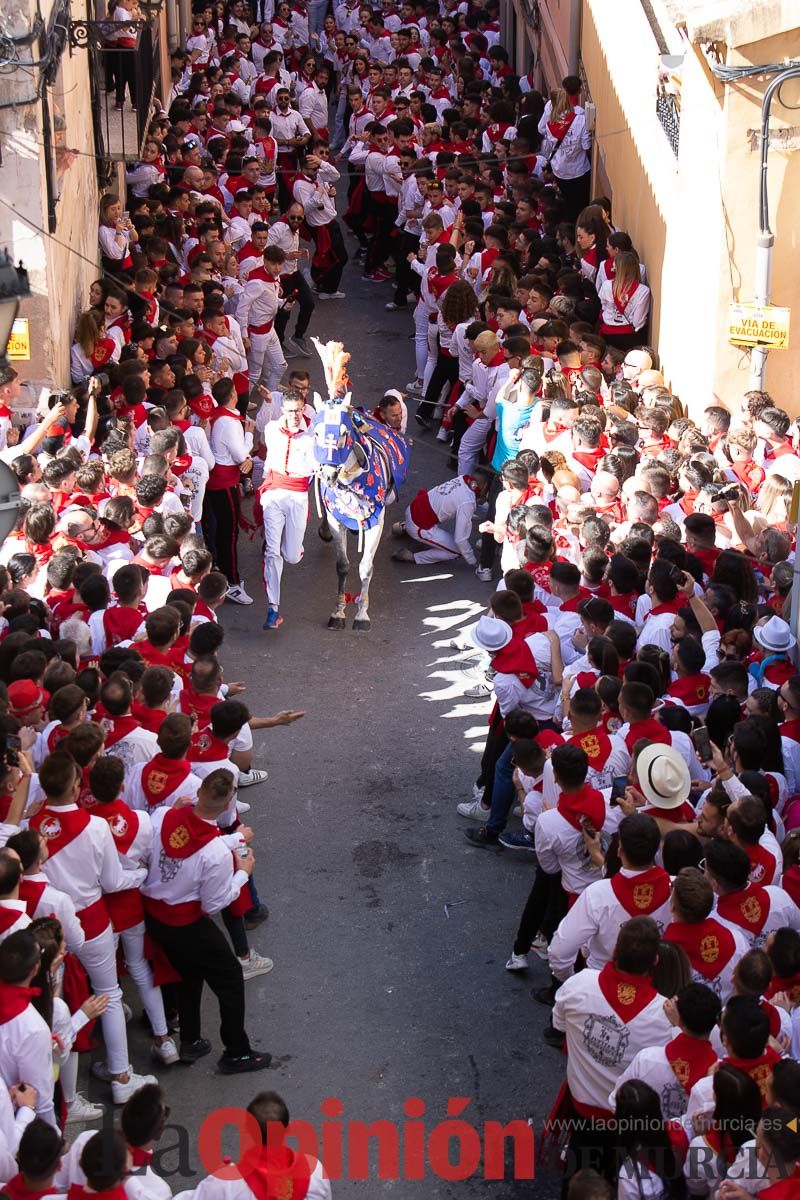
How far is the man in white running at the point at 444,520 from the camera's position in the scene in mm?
12203

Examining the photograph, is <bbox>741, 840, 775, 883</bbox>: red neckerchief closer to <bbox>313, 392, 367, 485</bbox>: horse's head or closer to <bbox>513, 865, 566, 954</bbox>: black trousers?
<bbox>513, 865, 566, 954</bbox>: black trousers

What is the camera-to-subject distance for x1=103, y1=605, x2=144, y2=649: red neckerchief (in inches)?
325

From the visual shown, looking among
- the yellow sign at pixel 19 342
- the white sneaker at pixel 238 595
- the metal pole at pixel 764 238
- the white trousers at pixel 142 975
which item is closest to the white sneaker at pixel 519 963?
the white trousers at pixel 142 975

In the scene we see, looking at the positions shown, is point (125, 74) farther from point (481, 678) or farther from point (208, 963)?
point (208, 963)

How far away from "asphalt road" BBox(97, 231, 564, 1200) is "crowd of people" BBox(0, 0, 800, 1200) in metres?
0.17

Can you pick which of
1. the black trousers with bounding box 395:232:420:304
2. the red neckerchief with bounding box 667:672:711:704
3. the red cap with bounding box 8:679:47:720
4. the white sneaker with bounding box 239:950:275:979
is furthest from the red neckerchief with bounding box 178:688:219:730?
the black trousers with bounding box 395:232:420:304

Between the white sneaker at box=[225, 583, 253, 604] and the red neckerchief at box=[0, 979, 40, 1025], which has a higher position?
the white sneaker at box=[225, 583, 253, 604]

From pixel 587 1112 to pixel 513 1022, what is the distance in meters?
1.52

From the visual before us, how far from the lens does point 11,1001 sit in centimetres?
548

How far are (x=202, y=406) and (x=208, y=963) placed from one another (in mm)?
5441

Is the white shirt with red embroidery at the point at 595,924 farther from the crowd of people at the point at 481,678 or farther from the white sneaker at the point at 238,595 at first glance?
the white sneaker at the point at 238,595

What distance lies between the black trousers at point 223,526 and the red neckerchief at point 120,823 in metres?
4.89

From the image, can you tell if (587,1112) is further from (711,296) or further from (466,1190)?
(711,296)

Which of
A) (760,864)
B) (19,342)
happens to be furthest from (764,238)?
(760,864)
